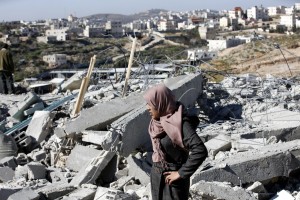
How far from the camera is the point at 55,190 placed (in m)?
4.67

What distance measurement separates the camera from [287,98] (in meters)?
7.48

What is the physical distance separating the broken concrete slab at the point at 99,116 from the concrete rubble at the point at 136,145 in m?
0.01

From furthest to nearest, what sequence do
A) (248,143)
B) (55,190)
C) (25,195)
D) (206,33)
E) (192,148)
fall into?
(206,33), (248,143), (55,190), (25,195), (192,148)

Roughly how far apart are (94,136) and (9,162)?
107 centimetres

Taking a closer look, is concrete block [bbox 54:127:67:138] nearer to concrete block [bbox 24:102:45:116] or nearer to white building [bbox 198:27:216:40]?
concrete block [bbox 24:102:45:116]

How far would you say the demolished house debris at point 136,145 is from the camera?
A: 4582mm

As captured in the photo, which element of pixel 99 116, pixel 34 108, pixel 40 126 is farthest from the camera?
pixel 34 108

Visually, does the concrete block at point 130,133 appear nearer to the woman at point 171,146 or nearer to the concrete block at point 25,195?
the concrete block at point 25,195

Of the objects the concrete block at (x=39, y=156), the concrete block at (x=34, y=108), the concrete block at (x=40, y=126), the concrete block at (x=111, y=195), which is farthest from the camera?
the concrete block at (x=34, y=108)

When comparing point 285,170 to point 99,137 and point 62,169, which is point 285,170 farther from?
point 62,169

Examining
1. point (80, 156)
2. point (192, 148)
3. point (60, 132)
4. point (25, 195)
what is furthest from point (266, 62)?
point (192, 148)

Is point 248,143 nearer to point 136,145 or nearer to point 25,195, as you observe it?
point 136,145

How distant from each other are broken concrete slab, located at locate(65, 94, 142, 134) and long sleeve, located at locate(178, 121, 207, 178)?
124 inches

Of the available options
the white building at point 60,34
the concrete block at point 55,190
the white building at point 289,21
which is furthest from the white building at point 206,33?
the concrete block at point 55,190
